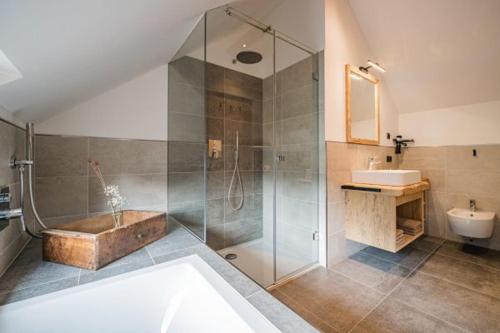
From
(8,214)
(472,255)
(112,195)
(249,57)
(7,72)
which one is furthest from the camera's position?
(249,57)

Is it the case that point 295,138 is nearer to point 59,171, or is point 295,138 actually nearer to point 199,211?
point 199,211

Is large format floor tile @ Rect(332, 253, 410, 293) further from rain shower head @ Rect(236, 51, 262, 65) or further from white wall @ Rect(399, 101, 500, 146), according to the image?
rain shower head @ Rect(236, 51, 262, 65)

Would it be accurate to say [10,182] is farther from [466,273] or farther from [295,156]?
[466,273]

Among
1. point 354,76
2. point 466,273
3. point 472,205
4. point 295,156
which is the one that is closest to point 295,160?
point 295,156

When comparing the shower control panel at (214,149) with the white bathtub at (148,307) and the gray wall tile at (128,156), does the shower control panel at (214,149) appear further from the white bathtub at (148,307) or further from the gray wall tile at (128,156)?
the white bathtub at (148,307)

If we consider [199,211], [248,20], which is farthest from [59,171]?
[248,20]

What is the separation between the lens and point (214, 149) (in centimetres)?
222

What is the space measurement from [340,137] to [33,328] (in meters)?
2.43

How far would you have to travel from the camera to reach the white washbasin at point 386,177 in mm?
2043

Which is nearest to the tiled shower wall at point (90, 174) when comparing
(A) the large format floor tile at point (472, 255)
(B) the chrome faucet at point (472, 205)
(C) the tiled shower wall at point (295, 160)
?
(C) the tiled shower wall at point (295, 160)

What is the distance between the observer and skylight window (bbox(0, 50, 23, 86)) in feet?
2.46

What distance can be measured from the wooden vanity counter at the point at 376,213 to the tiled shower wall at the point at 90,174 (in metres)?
1.90

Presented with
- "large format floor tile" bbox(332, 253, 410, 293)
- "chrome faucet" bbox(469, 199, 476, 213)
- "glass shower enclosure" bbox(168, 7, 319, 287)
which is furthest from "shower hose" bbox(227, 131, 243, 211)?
"chrome faucet" bbox(469, 199, 476, 213)

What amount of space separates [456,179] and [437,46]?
64.0 inches
